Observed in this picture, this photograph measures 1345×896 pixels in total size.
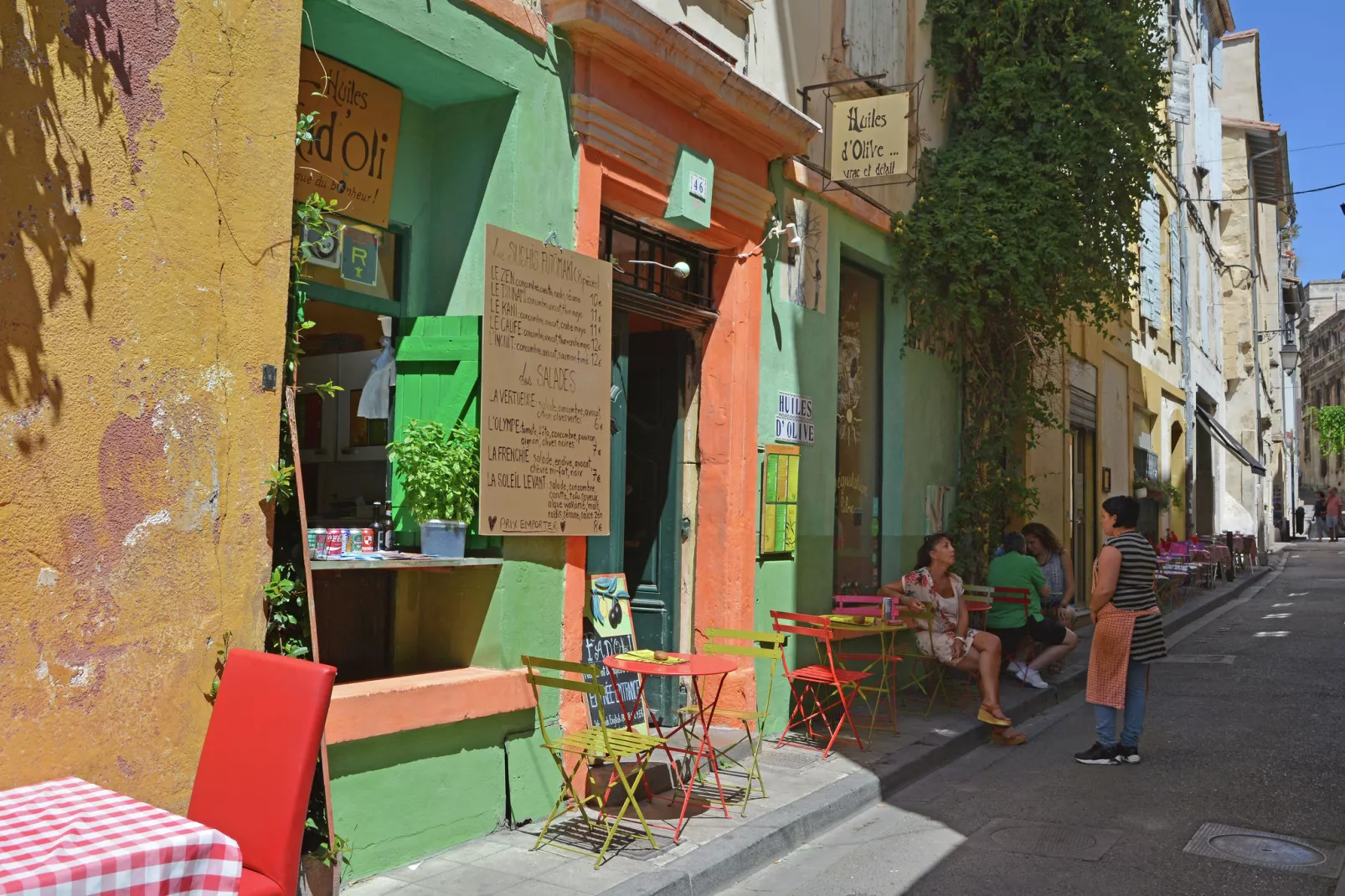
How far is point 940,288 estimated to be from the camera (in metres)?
10.3

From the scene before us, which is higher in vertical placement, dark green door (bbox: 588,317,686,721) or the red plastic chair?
dark green door (bbox: 588,317,686,721)

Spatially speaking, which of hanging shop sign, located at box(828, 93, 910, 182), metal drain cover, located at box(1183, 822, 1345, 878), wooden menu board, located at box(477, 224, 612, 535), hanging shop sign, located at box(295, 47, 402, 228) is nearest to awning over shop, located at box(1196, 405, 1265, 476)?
hanging shop sign, located at box(828, 93, 910, 182)

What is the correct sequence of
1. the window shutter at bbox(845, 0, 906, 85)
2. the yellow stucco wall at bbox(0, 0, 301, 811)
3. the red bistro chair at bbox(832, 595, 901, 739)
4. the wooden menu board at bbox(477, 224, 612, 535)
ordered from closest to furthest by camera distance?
1. the yellow stucco wall at bbox(0, 0, 301, 811)
2. the wooden menu board at bbox(477, 224, 612, 535)
3. the red bistro chair at bbox(832, 595, 901, 739)
4. the window shutter at bbox(845, 0, 906, 85)

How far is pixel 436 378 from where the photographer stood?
5.56m

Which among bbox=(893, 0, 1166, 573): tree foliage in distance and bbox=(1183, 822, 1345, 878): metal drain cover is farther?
bbox=(893, 0, 1166, 573): tree foliage in distance

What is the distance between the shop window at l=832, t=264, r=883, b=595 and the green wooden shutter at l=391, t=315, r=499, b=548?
433 centimetres

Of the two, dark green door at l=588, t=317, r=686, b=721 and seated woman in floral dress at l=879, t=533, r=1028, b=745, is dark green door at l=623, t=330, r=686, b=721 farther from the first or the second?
seated woman in floral dress at l=879, t=533, r=1028, b=745

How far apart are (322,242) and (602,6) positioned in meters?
1.95

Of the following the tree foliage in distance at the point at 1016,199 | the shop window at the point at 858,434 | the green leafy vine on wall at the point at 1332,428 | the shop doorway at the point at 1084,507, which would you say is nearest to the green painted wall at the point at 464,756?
the shop window at the point at 858,434

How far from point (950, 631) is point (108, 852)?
22.0ft

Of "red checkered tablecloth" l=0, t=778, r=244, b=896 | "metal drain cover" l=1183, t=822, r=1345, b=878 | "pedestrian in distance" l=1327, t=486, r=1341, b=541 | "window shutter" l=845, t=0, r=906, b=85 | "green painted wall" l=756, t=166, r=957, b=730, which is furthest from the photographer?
"pedestrian in distance" l=1327, t=486, r=1341, b=541

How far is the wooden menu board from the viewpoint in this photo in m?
5.45

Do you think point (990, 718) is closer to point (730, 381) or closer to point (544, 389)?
point (730, 381)

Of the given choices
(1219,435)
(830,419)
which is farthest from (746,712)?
(1219,435)
